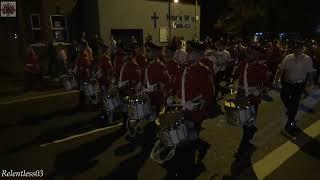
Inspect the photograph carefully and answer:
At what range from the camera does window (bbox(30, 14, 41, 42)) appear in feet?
69.3

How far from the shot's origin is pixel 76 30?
23.1 m

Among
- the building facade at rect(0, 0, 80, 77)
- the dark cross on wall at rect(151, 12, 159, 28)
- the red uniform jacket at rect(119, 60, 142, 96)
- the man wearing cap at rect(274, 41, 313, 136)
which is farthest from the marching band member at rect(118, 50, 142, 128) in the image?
the dark cross on wall at rect(151, 12, 159, 28)

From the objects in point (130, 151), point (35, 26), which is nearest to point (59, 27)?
point (35, 26)

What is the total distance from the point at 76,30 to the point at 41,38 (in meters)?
2.27

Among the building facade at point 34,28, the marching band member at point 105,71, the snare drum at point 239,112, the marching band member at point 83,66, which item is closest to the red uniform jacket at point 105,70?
the marching band member at point 105,71

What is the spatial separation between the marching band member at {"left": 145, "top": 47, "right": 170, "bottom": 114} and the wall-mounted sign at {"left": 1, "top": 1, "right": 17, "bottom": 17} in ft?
45.6

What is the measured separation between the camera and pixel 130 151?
25.5 feet

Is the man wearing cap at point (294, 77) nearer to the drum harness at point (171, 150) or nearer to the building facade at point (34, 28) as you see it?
the drum harness at point (171, 150)

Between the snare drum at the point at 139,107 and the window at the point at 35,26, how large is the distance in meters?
15.5

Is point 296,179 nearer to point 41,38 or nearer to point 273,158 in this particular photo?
point 273,158

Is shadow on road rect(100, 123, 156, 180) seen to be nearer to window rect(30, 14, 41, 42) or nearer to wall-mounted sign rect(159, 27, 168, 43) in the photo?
window rect(30, 14, 41, 42)

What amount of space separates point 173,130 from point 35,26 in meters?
17.5

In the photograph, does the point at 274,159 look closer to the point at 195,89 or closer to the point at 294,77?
the point at 195,89

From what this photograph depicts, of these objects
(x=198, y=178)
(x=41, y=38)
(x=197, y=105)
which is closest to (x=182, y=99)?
(x=197, y=105)
